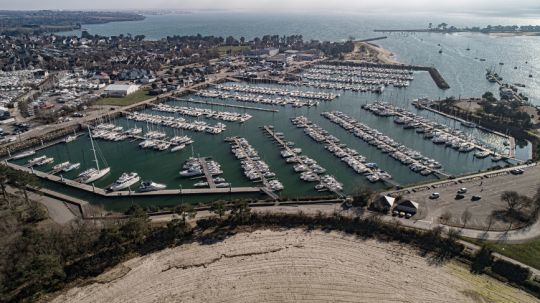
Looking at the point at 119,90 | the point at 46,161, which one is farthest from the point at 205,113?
the point at 46,161

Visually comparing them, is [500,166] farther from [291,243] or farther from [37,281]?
[37,281]

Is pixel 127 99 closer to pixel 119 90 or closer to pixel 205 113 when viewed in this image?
pixel 119 90

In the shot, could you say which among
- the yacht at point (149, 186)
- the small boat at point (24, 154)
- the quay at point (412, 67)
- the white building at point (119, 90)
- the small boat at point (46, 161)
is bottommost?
the yacht at point (149, 186)

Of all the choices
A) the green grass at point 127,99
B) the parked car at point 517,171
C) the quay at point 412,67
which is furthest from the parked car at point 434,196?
the quay at point 412,67

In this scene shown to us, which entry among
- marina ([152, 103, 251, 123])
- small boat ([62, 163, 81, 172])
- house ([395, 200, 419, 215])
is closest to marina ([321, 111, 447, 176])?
house ([395, 200, 419, 215])

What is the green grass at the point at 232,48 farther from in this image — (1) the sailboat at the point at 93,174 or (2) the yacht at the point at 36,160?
(1) the sailboat at the point at 93,174

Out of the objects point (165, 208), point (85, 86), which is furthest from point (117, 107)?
point (165, 208)
